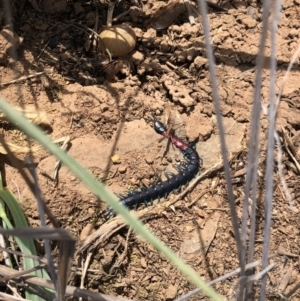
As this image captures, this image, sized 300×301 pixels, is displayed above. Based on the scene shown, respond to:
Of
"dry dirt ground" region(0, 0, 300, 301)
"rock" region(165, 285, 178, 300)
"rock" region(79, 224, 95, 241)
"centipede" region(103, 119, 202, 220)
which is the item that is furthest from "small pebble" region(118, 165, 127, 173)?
"rock" region(165, 285, 178, 300)

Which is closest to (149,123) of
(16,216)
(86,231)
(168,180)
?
(168,180)

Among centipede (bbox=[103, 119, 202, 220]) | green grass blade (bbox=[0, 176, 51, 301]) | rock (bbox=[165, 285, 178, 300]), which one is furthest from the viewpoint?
centipede (bbox=[103, 119, 202, 220])

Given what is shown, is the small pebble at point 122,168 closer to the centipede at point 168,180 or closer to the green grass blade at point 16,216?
the centipede at point 168,180

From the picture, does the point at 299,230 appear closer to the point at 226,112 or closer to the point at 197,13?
the point at 226,112

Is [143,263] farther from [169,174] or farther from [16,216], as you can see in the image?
[16,216]

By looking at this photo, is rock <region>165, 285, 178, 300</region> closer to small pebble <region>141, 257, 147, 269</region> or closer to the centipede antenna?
small pebble <region>141, 257, 147, 269</region>

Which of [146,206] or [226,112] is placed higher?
[226,112]

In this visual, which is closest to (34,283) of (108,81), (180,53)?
(108,81)
